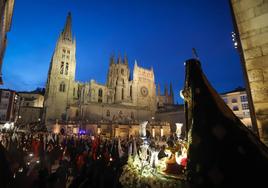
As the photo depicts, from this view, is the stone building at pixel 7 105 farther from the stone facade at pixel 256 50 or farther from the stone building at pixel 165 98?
the stone building at pixel 165 98

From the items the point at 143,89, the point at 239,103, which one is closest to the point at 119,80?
the point at 143,89

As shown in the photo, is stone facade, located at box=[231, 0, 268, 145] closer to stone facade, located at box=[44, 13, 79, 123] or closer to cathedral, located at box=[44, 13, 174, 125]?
cathedral, located at box=[44, 13, 174, 125]

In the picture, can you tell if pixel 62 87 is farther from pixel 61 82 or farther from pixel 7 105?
pixel 7 105

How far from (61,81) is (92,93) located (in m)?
10.2

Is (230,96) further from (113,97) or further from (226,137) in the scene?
(226,137)

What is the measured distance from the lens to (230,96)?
3812 centimetres

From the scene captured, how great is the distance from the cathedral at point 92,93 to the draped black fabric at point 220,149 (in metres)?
37.3

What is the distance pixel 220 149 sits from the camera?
145 centimetres

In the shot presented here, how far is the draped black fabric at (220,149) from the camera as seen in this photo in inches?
50.8

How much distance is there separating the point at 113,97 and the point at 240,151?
191ft

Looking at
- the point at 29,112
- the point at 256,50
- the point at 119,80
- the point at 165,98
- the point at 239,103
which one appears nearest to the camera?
the point at 256,50

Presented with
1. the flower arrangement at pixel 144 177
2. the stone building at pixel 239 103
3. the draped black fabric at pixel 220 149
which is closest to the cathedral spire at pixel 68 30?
the stone building at pixel 239 103

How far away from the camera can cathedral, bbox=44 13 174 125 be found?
44.9 meters

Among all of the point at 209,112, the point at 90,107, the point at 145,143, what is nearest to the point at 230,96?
the point at 90,107
